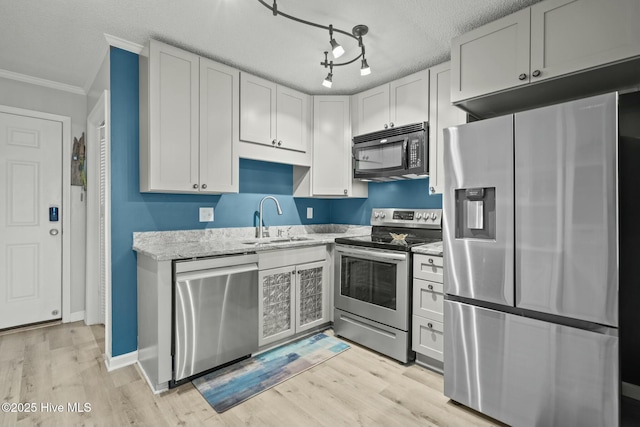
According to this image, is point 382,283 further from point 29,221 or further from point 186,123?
point 29,221

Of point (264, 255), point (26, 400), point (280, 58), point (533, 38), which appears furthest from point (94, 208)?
point (533, 38)

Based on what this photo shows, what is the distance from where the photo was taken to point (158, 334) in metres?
2.03

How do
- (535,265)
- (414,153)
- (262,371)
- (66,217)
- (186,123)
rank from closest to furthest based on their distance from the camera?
1. (535,265)
2. (262,371)
3. (186,123)
4. (414,153)
5. (66,217)

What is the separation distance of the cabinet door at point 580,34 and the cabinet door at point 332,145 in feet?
6.04

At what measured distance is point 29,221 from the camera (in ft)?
10.4

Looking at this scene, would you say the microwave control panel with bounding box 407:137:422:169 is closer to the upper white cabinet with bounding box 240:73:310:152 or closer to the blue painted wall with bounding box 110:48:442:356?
the blue painted wall with bounding box 110:48:442:356

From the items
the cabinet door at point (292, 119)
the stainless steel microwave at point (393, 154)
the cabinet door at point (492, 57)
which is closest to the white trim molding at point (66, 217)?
the cabinet door at point (292, 119)

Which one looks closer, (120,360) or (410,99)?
(120,360)

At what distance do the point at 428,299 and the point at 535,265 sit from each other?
2.82 ft

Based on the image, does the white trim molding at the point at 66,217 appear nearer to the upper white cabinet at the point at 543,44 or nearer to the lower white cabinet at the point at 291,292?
the lower white cabinet at the point at 291,292

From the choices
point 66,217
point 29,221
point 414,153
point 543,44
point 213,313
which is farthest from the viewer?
point 66,217

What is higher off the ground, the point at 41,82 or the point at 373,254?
the point at 41,82

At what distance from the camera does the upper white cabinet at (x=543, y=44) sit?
1.58 m

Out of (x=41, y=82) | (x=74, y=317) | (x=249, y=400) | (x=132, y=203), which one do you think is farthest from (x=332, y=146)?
(x=74, y=317)
